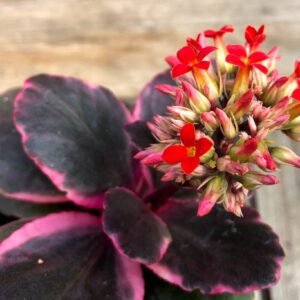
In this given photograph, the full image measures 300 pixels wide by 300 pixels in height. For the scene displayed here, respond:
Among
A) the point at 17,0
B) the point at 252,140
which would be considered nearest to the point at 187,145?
the point at 252,140

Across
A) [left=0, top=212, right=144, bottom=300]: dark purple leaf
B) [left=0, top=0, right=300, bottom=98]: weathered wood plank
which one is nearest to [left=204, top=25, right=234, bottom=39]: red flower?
[left=0, top=212, right=144, bottom=300]: dark purple leaf

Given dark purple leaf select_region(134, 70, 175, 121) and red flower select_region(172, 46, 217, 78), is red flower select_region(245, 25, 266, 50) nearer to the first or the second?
red flower select_region(172, 46, 217, 78)

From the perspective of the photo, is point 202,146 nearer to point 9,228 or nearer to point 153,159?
point 153,159

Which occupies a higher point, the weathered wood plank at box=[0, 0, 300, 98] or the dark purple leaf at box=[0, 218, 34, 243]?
the weathered wood plank at box=[0, 0, 300, 98]

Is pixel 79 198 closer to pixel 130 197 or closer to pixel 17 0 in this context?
pixel 130 197

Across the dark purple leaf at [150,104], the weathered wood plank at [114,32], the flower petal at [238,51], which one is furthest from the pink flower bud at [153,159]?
the weathered wood plank at [114,32]

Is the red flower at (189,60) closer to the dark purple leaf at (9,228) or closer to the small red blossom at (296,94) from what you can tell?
the small red blossom at (296,94)

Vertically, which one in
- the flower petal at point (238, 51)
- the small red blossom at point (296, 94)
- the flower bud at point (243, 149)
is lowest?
the flower bud at point (243, 149)
